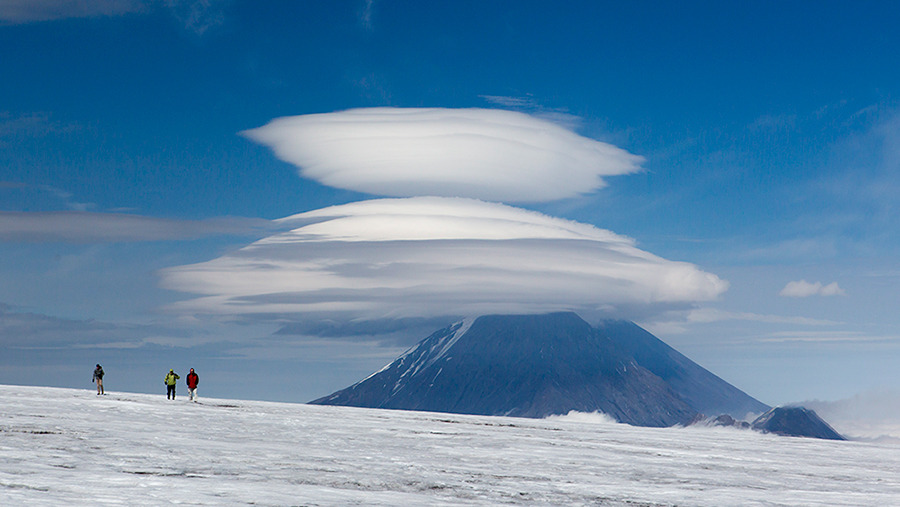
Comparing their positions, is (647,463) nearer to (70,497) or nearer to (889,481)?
(889,481)

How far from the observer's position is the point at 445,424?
51.1 metres

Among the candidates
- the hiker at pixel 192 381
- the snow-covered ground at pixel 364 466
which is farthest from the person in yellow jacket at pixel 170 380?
the snow-covered ground at pixel 364 466

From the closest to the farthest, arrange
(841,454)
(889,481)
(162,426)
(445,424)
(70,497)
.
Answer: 1. (70,497)
2. (889,481)
3. (162,426)
4. (841,454)
5. (445,424)

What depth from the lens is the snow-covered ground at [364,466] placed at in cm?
1995

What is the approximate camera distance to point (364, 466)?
26.4 metres

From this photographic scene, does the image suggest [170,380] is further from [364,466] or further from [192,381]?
[364,466]

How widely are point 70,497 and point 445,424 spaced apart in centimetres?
3480

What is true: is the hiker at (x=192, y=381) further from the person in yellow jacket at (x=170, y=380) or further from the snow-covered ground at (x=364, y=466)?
the snow-covered ground at (x=364, y=466)

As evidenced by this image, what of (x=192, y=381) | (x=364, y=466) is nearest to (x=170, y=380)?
(x=192, y=381)

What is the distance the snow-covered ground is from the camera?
19953 millimetres

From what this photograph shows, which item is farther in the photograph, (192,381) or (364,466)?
(192,381)

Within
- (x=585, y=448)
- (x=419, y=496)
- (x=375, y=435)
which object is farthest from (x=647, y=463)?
(x=419, y=496)

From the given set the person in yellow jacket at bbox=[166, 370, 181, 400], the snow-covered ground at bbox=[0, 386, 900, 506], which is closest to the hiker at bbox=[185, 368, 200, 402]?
the person in yellow jacket at bbox=[166, 370, 181, 400]

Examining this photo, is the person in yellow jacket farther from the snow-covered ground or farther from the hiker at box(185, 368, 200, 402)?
the snow-covered ground
